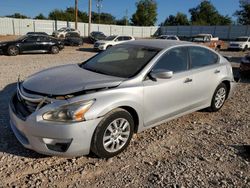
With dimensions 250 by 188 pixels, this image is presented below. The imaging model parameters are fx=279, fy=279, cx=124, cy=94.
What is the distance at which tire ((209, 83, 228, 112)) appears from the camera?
5.69 meters

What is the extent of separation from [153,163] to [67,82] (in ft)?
5.28

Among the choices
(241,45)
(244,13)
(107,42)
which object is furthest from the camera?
(244,13)

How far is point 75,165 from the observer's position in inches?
143

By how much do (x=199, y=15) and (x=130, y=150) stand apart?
298 ft

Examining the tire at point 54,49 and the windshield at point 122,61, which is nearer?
the windshield at point 122,61

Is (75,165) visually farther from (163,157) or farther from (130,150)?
(163,157)

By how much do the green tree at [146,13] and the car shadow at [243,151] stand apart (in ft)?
217

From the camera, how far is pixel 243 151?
423 centimetres

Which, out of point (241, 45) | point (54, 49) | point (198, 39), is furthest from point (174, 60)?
point (241, 45)

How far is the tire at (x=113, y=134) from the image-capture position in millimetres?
3584

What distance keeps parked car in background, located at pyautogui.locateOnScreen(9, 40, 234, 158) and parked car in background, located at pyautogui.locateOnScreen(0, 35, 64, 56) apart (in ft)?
44.8

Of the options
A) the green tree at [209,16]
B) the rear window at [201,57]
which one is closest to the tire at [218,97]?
the rear window at [201,57]

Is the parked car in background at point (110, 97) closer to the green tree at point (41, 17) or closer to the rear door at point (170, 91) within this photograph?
the rear door at point (170, 91)

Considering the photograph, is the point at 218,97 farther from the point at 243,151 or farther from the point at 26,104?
the point at 26,104
